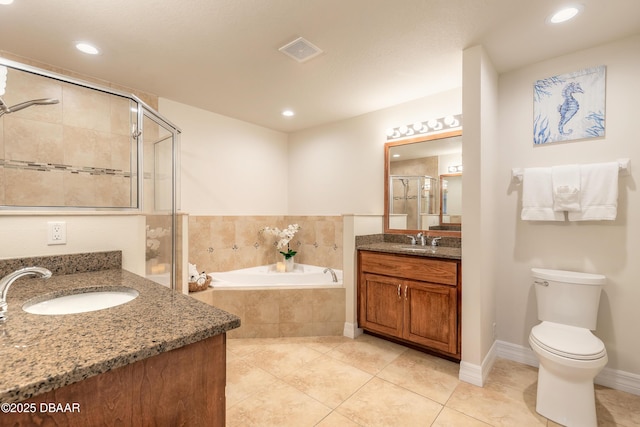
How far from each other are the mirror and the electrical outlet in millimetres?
2659

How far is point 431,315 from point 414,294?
0.65 ft

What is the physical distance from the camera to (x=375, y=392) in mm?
1940

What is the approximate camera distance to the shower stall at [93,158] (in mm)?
1939

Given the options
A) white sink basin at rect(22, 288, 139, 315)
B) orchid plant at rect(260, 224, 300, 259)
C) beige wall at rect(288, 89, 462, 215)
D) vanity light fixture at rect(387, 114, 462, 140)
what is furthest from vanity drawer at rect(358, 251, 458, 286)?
white sink basin at rect(22, 288, 139, 315)

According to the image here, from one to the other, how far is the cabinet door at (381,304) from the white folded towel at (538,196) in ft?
3.78

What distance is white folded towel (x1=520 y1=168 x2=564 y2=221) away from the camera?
2143 millimetres

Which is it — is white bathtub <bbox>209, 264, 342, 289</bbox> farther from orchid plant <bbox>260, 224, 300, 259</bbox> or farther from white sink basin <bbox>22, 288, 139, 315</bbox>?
white sink basin <bbox>22, 288, 139, 315</bbox>

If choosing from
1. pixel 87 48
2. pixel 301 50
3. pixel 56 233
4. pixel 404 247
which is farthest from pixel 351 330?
pixel 87 48

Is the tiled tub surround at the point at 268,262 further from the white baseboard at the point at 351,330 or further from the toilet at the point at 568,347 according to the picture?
the toilet at the point at 568,347

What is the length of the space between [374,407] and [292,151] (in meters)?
3.26

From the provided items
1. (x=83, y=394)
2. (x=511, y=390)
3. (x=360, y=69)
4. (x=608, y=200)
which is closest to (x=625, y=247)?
(x=608, y=200)

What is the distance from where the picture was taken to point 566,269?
Result: 214cm

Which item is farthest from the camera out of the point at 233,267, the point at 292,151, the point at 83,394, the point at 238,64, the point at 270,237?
the point at 292,151

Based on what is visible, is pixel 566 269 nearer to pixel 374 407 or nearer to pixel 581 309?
pixel 581 309
